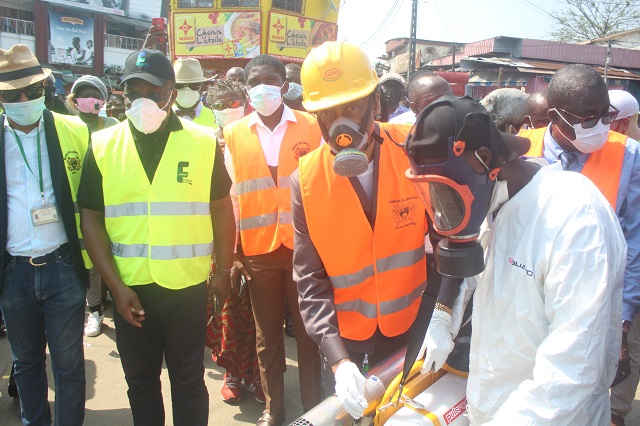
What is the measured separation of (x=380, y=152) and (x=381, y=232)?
1.19 feet

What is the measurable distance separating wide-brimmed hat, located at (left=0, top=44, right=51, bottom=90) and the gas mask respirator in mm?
2337

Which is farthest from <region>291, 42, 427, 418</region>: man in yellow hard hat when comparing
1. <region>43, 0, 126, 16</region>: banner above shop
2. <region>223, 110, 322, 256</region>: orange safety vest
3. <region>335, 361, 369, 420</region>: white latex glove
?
<region>43, 0, 126, 16</region>: banner above shop

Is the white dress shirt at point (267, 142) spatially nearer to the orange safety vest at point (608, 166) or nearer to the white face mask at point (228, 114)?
the white face mask at point (228, 114)

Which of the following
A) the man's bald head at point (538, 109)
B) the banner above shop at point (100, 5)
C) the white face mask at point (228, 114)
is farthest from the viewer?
the banner above shop at point (100, 5)

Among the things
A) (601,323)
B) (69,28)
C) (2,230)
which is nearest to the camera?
(601,323)

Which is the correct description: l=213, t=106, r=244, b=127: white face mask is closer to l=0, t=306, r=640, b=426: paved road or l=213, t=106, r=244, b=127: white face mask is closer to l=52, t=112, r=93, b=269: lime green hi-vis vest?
l=52, t=112, r=93, b=269: lime green hi-vis vest

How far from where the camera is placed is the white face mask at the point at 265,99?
338 centimetres

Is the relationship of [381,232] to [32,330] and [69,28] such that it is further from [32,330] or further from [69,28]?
[69,28]

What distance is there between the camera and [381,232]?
209cm

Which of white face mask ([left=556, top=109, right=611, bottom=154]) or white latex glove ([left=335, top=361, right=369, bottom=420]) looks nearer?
white latex glove ([left=335, top=361, right=369, bottom=420])

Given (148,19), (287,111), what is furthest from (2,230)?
(148,19)

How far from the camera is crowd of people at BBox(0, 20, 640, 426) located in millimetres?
1284

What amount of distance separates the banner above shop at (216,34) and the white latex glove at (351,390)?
17.1 metres

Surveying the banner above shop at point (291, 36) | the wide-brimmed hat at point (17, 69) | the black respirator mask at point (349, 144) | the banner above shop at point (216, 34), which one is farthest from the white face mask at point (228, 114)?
the banner above shop at point (291, 36)
